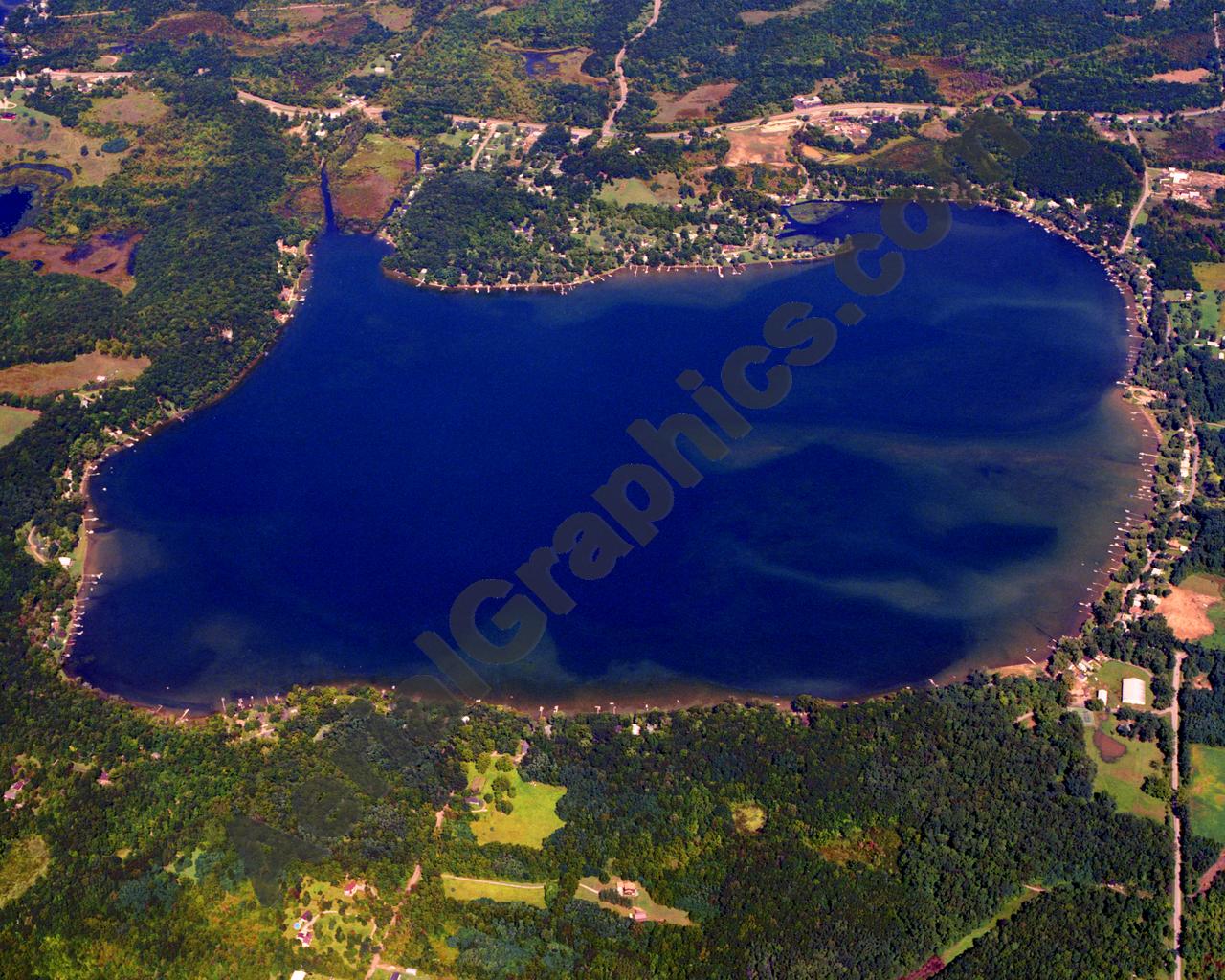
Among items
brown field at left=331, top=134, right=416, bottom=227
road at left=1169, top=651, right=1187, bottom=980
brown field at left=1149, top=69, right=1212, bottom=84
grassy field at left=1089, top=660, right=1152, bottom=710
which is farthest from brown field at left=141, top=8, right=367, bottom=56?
road at left=1169, top=651, right=1187, bottom=980

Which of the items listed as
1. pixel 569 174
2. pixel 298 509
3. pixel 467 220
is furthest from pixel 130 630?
pixel 569 174

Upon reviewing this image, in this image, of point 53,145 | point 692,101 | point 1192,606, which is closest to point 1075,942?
point 1192,606

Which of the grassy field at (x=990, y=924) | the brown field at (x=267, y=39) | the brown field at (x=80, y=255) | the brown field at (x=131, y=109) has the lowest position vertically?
the grassy field at (x=990, y=924)

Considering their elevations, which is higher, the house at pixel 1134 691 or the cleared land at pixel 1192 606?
the cleared land at pixel 1192 606

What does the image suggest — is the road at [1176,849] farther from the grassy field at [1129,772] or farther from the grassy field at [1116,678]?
the grassy field at [1116,678]

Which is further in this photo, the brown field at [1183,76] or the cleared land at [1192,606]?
the brown field at [1183,76]

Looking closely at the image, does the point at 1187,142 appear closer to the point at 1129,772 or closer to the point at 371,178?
the point at 1129,772

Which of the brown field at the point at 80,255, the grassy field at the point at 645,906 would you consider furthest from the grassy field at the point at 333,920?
the brown field at the point at 80,255
